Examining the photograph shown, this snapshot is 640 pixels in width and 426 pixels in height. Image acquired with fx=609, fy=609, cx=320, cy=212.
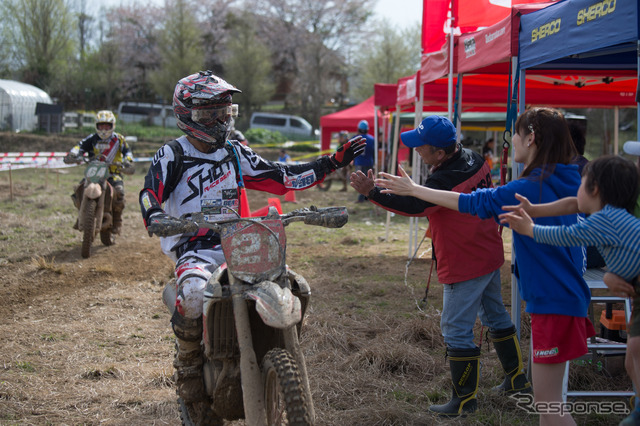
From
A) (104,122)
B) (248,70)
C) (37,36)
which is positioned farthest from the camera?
(248,70)

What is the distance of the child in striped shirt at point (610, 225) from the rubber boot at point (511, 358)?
4.69 ft

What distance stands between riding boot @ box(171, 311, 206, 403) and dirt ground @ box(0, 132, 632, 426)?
65cm

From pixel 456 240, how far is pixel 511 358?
40.4 inches

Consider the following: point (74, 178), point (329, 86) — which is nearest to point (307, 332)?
point (74, 178)

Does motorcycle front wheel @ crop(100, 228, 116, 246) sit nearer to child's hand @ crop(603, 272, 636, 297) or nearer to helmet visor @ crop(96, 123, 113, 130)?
helmet visor @ crop(96, 123, 113, 130)

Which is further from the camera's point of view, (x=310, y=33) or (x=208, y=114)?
(x=310, y=33)

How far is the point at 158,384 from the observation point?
461 centimetres

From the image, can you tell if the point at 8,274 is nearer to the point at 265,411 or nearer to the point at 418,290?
the point at 418,290

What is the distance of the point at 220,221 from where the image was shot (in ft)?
10.3

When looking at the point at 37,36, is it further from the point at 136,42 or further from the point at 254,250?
the point at 254,250

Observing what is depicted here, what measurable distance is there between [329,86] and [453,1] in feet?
134

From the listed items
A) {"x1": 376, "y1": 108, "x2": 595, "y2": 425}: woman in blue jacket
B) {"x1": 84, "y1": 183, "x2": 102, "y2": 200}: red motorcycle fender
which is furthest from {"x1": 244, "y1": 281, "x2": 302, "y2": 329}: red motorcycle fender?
{"x1": 84, "y1": 183, "x2": 102, "y2": 200}: red motorcycle fender

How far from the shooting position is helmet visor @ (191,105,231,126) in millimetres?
3723

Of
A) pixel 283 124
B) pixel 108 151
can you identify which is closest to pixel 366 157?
pixel 108 151
